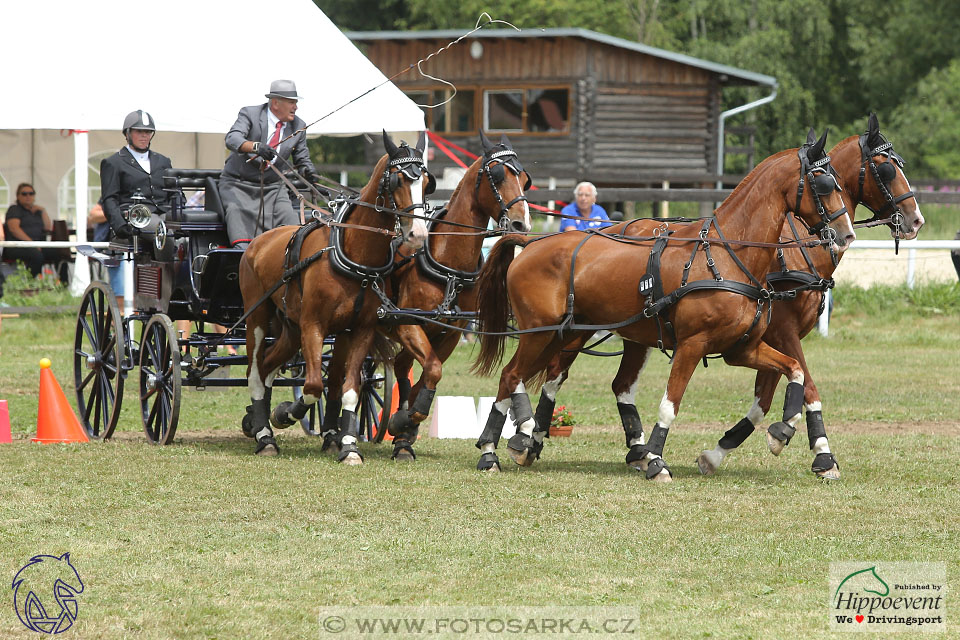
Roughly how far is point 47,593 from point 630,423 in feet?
15.1

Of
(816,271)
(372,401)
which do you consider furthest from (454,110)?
(816,271)

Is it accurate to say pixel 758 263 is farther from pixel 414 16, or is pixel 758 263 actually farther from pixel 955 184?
pixel 414 16

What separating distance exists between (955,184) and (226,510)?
2741cm

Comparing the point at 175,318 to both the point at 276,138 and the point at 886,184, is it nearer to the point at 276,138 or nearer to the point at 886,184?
the point at 276,138

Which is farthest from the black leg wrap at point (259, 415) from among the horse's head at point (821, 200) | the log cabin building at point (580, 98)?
the log cabin building at point (580, 98)

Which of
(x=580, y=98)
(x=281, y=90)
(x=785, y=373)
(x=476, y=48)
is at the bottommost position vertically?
(x=785, y=373)

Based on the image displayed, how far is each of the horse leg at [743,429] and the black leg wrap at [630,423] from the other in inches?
22.5

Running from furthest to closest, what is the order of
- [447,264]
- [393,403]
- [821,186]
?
1. [393,403]
2. [447,264]
3. [821,186]

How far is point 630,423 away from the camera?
9156mm

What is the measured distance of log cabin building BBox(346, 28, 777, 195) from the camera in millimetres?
→ 34938

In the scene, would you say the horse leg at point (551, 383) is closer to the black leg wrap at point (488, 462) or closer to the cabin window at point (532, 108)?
the black leg wrap at point (488, 462)

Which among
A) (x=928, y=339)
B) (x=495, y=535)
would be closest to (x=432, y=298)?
(x=495, y=535)

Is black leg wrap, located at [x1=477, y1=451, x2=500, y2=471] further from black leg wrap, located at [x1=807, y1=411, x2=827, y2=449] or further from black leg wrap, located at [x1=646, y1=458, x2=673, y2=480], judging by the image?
black leg wrap, located at [x1=807, y1=411, x2=827, y2=449]

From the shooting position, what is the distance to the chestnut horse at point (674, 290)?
26.7 feet
